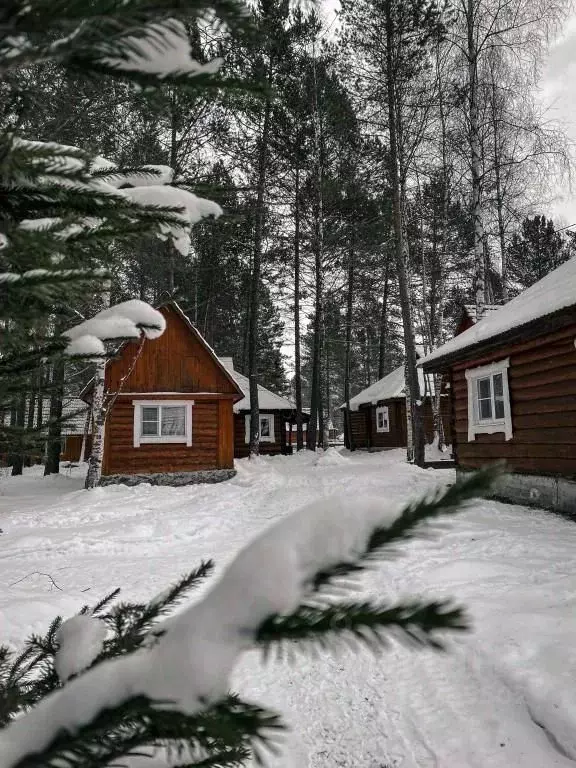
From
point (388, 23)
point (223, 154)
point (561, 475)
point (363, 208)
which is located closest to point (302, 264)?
point (363, 208)

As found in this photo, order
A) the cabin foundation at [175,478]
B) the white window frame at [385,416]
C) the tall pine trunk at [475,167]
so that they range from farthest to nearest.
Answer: the white window frame at [385,416]
the cabin foundation at [175,478]
the tall pine trunk at [475,167]

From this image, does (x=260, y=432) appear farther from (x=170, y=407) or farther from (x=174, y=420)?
(x=170, y=407)

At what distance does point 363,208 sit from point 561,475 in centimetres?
1588

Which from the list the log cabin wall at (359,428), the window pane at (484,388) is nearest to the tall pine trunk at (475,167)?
the window pane at (484,388)

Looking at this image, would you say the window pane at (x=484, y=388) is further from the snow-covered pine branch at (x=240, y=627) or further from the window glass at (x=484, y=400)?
the snow-covered pine branch at (x=240, y=627)

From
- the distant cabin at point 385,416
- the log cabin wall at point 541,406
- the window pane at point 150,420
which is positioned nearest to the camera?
the log cabin wall at point 541,406

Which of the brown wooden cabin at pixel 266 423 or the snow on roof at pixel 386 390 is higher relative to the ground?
the snow on roof at pixel 386 390

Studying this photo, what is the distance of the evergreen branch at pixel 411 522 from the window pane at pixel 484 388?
33.5ft

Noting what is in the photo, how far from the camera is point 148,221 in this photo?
46.1 inches

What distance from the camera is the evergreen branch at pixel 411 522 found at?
51 cm

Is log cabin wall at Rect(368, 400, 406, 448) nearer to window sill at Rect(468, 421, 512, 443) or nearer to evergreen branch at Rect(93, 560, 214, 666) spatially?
window sill at Rect(468, 421, 512, 443)

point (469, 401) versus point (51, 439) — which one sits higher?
point (469, 401)

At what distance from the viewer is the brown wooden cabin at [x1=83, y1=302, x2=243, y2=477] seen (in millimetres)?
14078

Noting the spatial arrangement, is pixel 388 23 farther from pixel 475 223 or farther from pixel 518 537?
pixel 518 537
